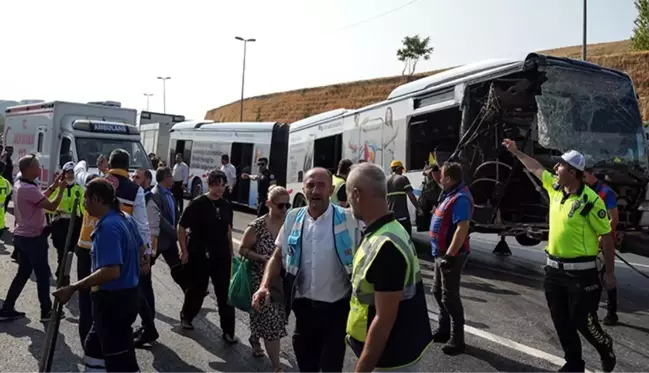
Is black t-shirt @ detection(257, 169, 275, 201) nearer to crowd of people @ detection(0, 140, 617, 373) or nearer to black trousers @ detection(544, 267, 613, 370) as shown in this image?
crowd of people @ detection(0, 140, 617, 373)

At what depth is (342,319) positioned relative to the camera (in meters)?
3.67

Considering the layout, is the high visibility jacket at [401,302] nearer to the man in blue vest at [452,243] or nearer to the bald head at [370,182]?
the bald head at [370,182]

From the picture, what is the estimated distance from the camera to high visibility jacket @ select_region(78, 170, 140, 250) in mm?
5395

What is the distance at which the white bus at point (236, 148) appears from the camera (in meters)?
18.3

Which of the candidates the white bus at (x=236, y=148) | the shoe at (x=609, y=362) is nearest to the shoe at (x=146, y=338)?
the shoe at (x=609, y=362)

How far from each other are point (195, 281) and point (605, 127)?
20.9ft

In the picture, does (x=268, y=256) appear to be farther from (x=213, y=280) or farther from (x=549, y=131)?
(x=549, y=131)

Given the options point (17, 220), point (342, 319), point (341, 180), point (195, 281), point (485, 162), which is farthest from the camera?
point (485, 162)

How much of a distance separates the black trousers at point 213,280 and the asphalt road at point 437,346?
0.27m

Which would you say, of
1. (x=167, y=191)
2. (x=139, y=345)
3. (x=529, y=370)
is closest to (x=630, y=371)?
(x=529, y=370)

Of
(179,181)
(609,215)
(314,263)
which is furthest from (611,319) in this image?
(179,181)

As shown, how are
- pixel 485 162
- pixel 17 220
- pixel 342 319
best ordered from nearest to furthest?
pixel 342 319 → pixel 17 220 → pixel 485 162

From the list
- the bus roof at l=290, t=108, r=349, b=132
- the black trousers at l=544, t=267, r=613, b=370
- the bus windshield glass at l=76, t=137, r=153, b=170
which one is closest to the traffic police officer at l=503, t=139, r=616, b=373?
the black trousers at l=544, t=267, r=613, b=370

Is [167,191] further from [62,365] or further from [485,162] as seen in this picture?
[485,162]
